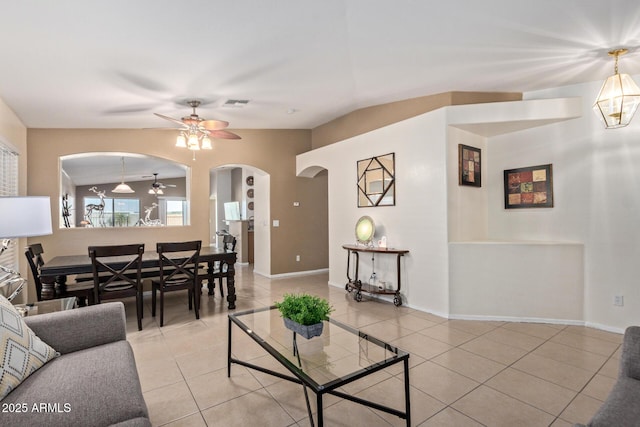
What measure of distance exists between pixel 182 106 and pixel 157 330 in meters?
2.72

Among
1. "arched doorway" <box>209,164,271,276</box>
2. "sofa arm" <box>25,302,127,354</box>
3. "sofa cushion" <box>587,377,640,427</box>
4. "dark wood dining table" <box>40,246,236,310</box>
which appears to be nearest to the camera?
"sofa cushion" <box>587,377,640,427</box>

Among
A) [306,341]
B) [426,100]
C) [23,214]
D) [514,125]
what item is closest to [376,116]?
[426,100]

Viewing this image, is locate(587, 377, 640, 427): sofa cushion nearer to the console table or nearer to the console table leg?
the console table

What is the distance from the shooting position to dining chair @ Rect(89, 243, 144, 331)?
3.32 metres

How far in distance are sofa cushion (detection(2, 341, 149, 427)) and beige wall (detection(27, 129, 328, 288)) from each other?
3.73 m

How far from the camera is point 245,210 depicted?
→ 839 centimetres

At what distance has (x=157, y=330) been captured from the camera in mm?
3426

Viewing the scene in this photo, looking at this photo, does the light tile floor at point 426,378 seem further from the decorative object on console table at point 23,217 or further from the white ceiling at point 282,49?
the white ceiling at point 282,49

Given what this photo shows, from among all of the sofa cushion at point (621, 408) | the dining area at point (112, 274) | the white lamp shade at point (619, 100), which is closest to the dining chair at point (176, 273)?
the dining area at point (112, 274)

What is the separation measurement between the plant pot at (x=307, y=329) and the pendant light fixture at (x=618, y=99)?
3272 millimetres

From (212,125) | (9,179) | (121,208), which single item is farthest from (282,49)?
(121,208)

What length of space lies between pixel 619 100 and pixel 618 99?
1 cm

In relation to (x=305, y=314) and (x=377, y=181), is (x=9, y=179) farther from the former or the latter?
(x=377, y=181)

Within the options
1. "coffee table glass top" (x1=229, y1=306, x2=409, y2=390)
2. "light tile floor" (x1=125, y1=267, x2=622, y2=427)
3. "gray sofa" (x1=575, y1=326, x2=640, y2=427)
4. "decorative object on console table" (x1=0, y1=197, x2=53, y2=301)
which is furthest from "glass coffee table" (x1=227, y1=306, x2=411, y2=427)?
"decorative object on console table" (x1=0, y1=197, x2=53, y2=301)
